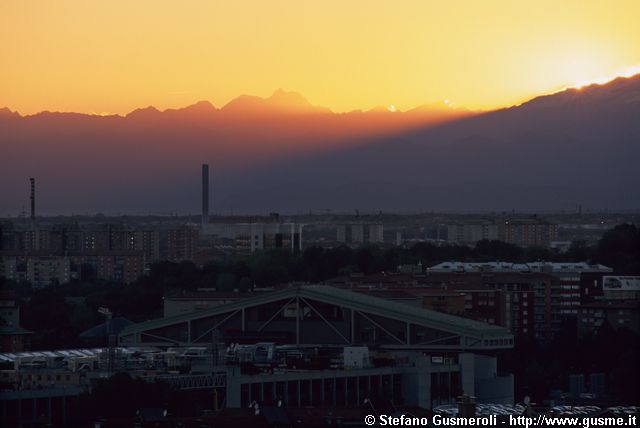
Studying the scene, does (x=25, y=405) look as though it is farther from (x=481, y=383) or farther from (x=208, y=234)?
(x=208, y=234)

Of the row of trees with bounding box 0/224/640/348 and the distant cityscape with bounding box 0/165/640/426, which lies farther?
the row of trees with bounding box 0/224/640/348

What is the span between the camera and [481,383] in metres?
41.4

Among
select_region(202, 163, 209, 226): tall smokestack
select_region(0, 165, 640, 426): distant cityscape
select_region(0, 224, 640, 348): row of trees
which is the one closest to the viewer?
select_region(0, 165, 640, 426): distant cityscape

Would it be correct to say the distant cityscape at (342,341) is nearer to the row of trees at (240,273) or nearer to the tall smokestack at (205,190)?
the row of trees at (240,273)

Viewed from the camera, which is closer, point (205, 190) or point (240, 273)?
point (240, 273)

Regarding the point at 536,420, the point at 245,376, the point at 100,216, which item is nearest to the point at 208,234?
the point at 100,216

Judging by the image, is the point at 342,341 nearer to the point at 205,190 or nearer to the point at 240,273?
the point at 240,273

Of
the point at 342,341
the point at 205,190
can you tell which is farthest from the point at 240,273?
the point at 205,190

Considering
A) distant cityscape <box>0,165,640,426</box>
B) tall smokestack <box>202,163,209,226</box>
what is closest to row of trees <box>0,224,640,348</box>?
distant cityscape <box>0,165,640,426</box>

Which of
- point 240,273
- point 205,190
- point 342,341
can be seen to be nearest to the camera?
point 342,341

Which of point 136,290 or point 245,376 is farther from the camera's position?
point 136,290

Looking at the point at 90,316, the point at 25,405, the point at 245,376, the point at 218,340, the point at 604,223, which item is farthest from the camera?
the point at 604,223

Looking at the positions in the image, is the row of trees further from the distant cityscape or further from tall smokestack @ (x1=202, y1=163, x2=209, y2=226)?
tall smokestack @ (x1=202, y1=163, x2=209, y2=226)

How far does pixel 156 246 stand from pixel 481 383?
329ft
